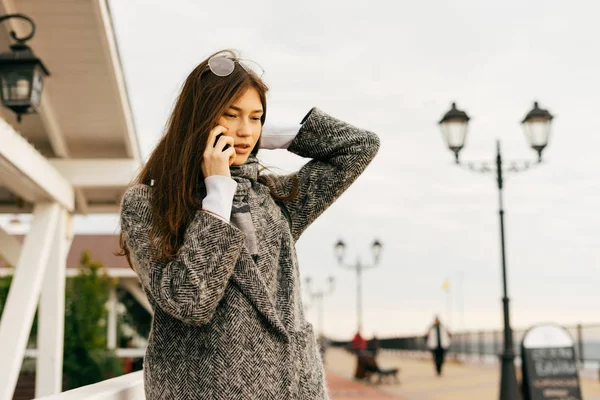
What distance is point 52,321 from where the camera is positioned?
8.67m

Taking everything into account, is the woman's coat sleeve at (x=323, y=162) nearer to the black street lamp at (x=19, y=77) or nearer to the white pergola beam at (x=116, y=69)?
the black street lamp at (x=19, y=77)

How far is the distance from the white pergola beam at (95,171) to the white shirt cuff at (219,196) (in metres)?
7.46

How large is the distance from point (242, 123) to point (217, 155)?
0.16 m

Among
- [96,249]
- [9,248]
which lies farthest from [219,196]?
[96,249]

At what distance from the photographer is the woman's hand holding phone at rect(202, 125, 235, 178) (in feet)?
6.79

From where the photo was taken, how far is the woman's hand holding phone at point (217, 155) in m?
2.07

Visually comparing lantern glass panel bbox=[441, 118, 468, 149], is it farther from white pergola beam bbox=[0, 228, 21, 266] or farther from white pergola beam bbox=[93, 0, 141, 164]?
white pergola beam bbox=[0, 228, 21, 266]

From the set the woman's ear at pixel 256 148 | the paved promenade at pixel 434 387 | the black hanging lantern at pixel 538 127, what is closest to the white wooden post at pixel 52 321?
the black hanging lantern at pixel 538 127

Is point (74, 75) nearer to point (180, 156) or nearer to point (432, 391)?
point (180, 156)

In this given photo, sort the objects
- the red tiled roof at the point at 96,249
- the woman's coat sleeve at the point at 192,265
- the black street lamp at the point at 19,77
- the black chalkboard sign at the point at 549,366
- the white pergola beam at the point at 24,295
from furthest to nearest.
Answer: the red tiled roof at the point at 96,249 < the black chalkboard sign at the point at 549,366 < the white pergola beam at the point at 24,295 < the black street lamp at the point at 19,77 < the woman's coat sleeve at the point at 192,265

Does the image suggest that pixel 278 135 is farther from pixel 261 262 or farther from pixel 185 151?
pixel 261 262

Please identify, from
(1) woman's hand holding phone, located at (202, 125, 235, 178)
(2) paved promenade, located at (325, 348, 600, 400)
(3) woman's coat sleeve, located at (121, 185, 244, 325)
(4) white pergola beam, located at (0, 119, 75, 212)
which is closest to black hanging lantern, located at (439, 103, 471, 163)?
(4) white pergola beam, located at (0, 119, 75, 212)

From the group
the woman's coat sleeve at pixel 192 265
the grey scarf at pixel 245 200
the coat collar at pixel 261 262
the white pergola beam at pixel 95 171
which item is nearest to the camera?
the woman's coat sleeve at pixel 192 265

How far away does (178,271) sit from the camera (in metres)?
1.91
